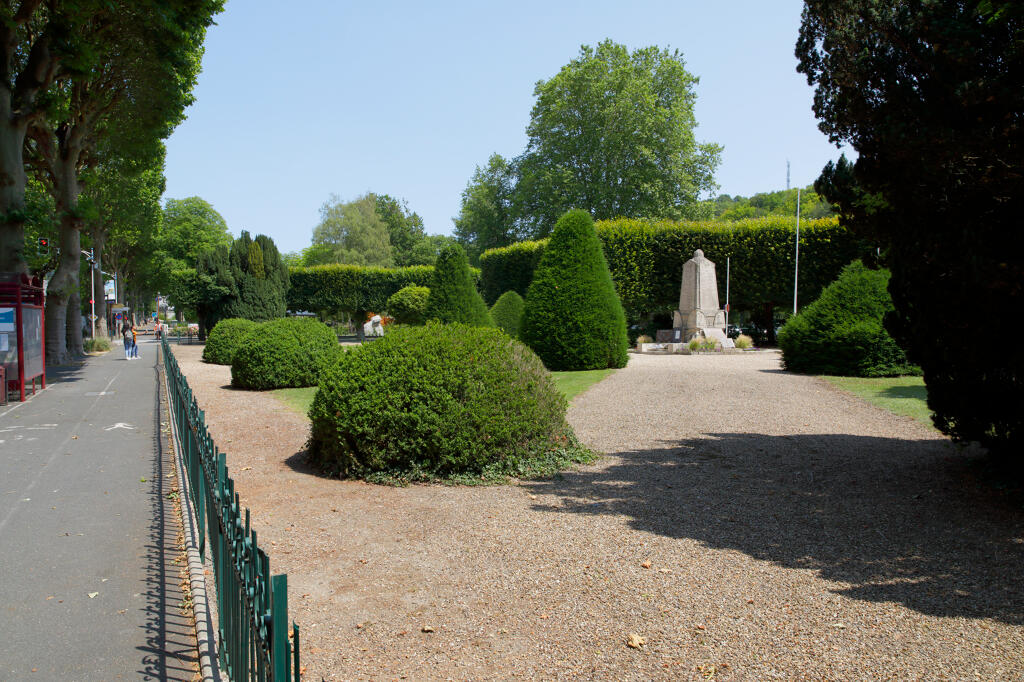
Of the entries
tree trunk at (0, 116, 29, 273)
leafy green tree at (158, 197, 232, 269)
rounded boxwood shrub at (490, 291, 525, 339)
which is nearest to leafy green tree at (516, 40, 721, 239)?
rounded boxwood shrub at (490, 291, 525, 339)

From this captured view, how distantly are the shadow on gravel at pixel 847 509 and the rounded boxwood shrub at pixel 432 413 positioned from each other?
2.16ft

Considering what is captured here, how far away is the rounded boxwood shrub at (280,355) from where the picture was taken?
1583cm

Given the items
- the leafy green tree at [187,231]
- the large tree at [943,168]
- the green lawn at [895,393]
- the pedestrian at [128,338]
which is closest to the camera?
the large tree at [943,168]

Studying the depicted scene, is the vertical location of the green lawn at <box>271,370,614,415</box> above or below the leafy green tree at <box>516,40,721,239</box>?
below

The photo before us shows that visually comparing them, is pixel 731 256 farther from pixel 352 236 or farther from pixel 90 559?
pixel 352 236

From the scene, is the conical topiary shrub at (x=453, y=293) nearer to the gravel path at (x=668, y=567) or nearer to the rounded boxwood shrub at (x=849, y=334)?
the rounded boxwood shrub at (x=849, y=334)

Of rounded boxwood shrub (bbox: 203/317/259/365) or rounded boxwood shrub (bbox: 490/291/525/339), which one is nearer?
rounded boxwood shrub (bbox: 203/317/259/365)

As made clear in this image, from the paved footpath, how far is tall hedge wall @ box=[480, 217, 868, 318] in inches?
941

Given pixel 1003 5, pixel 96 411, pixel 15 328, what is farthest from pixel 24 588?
pixel 15 328

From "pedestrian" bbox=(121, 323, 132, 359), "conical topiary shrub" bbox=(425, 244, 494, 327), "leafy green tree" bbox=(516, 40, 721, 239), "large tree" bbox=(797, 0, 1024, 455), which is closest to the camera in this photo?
"large tree" bbox=(797, 0, 1024, 455)

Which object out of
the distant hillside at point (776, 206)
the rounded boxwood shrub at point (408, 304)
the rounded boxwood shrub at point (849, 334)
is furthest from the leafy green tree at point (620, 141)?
the rounded boxwood shrub at point (849, 334)

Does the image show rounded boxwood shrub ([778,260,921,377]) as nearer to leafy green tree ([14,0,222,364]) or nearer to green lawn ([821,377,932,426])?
green lawn ([821,377,932,426])

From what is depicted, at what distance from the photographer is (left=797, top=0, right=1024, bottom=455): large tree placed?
5242 mm

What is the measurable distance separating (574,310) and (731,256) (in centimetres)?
1610
